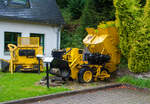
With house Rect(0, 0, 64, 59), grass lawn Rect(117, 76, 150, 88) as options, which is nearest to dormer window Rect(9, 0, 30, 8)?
house Rect(0, 0, 64, 59)

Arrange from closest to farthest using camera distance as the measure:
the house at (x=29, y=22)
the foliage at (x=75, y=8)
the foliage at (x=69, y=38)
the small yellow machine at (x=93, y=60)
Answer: the small yellow machine at (x=93, y=60) → the house at (x=29, y=22) → the foliage at (x=69, y=38) → the foliage at (x=75, y=8)

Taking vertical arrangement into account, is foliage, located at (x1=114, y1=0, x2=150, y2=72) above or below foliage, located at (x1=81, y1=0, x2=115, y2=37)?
below

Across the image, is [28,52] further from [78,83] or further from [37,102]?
[37,102]

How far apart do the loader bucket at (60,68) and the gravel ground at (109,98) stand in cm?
141

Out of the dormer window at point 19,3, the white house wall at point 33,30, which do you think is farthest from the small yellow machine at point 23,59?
the dormer window at point 19,3

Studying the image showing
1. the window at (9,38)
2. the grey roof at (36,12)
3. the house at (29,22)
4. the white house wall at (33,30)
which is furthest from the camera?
the window at (9,38)

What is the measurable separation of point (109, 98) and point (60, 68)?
2523 millimetres

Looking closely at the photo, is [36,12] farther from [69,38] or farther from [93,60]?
[93,60]

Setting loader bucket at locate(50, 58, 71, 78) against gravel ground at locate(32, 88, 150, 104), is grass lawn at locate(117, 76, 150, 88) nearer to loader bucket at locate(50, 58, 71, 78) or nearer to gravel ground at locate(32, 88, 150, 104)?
gravel ground at locate(32, 88, 150, 104)

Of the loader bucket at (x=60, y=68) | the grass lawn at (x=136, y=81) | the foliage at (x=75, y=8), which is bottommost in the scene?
the grass lawn at (x=136, y=81)

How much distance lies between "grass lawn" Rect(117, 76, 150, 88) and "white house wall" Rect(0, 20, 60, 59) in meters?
7.13

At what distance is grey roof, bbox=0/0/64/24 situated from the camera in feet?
41.7

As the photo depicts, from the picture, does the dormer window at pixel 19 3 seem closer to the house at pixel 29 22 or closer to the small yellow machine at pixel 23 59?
the house at pixel 29 22

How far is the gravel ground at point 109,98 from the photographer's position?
5957 millimetres
